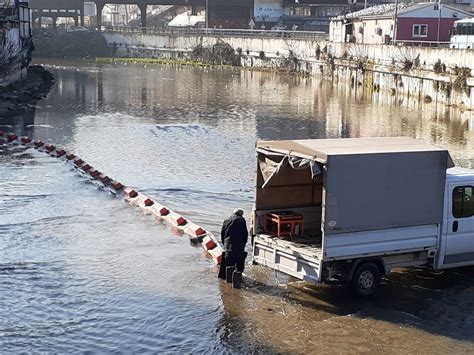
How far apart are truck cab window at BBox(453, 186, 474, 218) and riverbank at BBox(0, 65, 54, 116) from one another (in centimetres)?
3087

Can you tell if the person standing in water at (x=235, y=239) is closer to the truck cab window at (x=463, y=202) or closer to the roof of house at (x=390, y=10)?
the truck cab window at (x=463, y=202)

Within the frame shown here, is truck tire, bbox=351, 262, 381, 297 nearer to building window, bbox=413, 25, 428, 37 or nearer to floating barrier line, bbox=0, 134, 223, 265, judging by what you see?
floating barrier line, bbox=0, 134, 223, 265

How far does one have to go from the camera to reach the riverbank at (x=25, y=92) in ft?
142

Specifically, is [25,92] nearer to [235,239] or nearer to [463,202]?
[235,239]

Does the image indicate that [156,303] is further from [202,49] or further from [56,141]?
[202,49]

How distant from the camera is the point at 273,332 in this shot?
12133mm

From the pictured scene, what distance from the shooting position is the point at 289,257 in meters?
13.5

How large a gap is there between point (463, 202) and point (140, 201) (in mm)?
9367

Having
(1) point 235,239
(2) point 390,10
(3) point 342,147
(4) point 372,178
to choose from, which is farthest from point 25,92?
(4) point 372,178

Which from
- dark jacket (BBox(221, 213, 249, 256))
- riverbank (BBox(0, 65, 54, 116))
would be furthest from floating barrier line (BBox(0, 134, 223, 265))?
riverbank (BBox(0, 65, 54, 116))

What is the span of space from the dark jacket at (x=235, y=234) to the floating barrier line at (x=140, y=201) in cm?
131

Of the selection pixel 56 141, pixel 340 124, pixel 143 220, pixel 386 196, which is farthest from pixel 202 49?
pixel 386 196

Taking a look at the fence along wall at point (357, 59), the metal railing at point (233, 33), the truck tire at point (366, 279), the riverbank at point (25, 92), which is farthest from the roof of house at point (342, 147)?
the metal railing at point (233, 33)

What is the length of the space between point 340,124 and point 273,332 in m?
29.0
